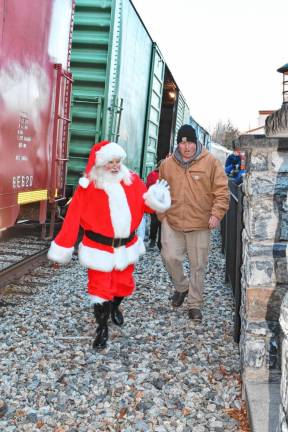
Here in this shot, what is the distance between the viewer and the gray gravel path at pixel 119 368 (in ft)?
10.3

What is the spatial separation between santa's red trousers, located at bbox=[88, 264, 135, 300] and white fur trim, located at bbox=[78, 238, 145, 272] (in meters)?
0.08

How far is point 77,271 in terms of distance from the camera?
6711mm

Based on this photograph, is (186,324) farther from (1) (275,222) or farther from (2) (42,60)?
(2) (42,60)

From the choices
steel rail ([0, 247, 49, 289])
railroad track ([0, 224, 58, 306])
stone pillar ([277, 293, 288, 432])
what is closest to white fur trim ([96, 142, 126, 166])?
railroad track ([0, 224, 58, 306])

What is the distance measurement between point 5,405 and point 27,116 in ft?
10.6

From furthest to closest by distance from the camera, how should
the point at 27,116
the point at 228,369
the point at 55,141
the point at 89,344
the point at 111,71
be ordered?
the point at 111,71 → the point at 55,141 → the point at 27,116 → the point at 89,344 → the point at 228,369

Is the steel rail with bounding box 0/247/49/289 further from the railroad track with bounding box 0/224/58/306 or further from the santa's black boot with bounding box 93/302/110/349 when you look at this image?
the santa's black boot with bounding box 93/302/110/349

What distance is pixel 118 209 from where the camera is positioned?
4.12 m

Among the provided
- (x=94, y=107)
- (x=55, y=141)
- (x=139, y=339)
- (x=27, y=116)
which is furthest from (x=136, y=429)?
(x=94, y=107)

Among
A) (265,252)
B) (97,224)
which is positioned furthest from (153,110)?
(265,252)

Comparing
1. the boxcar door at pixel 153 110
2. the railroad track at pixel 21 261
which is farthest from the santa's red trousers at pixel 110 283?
the boxcar door at pixel 153 110

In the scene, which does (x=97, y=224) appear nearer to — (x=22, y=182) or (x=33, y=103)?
(x=22, y=182)

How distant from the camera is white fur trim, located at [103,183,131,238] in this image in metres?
4.11

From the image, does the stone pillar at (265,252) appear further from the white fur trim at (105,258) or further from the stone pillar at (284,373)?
the stone pillar at (284,373)
